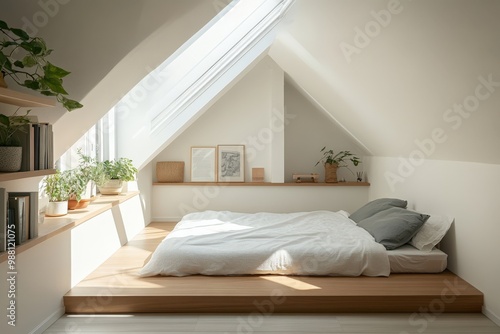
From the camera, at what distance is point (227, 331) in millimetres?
3193

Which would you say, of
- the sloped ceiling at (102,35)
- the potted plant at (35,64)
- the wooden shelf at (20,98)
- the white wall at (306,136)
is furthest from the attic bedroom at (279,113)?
the potted plant at (35,64)

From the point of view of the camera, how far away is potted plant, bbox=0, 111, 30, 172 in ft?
8.40

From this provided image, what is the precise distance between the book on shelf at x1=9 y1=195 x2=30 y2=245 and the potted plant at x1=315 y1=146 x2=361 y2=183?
4.94 metres

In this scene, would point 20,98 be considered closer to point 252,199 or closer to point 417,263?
point 417,263

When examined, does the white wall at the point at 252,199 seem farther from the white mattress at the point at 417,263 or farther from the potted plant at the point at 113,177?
the white mattress at the point at 417,263

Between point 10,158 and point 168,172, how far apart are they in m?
4.66

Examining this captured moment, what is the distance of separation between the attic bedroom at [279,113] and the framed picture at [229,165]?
0.67ft

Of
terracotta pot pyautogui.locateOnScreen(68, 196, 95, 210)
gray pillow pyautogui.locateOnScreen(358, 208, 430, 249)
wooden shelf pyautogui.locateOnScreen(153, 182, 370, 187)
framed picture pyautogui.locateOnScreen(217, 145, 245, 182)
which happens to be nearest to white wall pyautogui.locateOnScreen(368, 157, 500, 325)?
gray pillow pyautogui.locateOnScreen(358, 208, 430, 249)

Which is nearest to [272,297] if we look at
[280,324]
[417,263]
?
[280,324]

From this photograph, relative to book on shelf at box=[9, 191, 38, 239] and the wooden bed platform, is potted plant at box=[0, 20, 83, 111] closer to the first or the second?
book on shelf at box=[9, 191, 38, 239]

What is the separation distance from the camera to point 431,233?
4266mm

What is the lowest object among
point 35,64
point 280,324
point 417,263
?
point 280,324

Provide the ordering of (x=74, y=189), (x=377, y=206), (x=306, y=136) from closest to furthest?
(x=74, y=189), (x=377, y=206), (x=306, y=136)

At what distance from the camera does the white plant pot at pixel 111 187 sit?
17.6 ft
